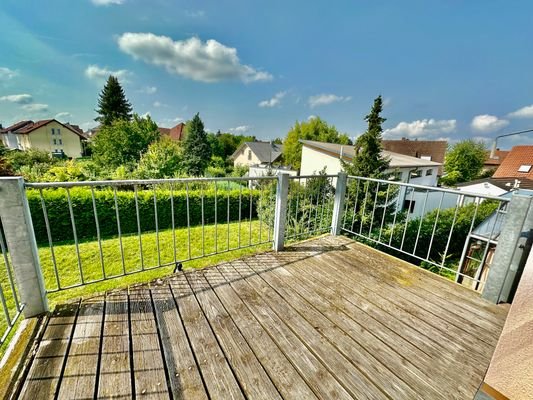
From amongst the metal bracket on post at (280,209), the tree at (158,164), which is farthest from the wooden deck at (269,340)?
the tree at (158,164)

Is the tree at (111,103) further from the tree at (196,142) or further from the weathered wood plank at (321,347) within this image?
the weathered wood plank at (321,347)

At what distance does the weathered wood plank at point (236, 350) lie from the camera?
48.1 inches

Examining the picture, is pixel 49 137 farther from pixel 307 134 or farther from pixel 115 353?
pixel 115 353

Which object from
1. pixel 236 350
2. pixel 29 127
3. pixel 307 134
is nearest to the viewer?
pixel 236 350

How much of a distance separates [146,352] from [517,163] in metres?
26.7

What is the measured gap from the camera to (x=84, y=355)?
4.55 feet

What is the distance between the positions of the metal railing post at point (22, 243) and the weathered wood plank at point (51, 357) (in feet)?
0.63

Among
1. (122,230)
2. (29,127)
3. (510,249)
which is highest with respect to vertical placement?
(29,127)

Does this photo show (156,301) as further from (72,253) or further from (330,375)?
(72,253)

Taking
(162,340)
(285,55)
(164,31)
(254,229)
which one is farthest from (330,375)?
(164,31)

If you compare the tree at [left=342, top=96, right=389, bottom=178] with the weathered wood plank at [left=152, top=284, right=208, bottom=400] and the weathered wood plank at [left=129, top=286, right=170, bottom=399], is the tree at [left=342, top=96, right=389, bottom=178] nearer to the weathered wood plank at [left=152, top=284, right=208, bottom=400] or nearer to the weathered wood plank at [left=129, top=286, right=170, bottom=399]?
the weathered wood plank at [left=152, top=284, right=208, bottom=400]

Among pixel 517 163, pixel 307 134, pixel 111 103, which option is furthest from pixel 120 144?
pixel 517 163

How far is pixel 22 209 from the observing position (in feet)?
4.99

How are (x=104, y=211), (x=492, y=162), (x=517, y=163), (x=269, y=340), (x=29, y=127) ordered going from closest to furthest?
(x=269, y=340) < (x=104, y=211) < (x=517, y=163) < (x=29, y=127) < (x=492, y=162)
